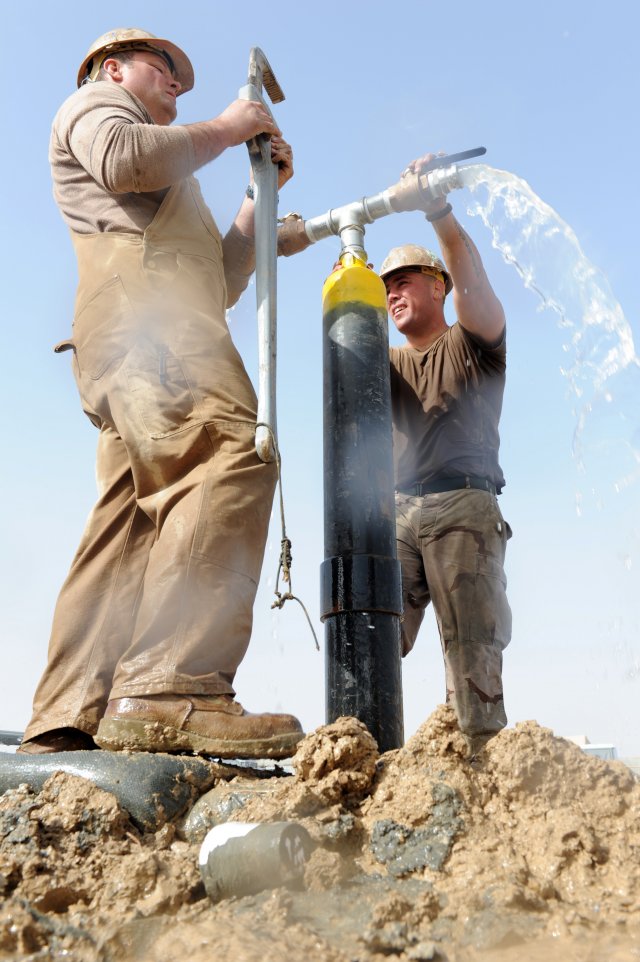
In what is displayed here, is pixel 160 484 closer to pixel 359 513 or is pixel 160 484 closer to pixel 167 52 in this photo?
pixel 359 513

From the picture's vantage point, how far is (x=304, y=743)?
180 cm

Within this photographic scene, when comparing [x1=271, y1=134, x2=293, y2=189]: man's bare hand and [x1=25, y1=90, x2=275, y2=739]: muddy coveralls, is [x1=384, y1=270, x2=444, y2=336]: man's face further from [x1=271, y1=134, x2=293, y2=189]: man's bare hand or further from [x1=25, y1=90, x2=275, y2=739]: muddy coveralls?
[x1=25, y1=90, x2=275, y2=739]: muddy coveralls

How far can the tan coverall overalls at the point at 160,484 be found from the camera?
7.06 ft

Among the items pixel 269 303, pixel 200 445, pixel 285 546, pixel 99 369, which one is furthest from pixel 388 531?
pixel 99 369

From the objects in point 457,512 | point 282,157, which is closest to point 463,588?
point 457,512

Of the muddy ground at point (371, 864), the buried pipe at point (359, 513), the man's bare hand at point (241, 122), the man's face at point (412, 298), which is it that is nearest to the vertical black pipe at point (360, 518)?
the buried pipe at point (359, 513)

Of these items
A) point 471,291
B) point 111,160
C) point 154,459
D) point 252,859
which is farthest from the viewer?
point 471,291

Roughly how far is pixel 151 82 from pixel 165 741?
2258 millimetres

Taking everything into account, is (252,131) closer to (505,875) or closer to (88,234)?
(88,234)

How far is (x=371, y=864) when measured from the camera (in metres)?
1.55

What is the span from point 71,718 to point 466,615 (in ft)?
5.58

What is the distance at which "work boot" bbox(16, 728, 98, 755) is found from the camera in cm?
232

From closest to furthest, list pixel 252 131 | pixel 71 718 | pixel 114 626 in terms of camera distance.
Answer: pixel 71 718, pixel 114 626, pixel 252 131

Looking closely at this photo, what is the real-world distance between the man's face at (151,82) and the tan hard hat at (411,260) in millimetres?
1567
